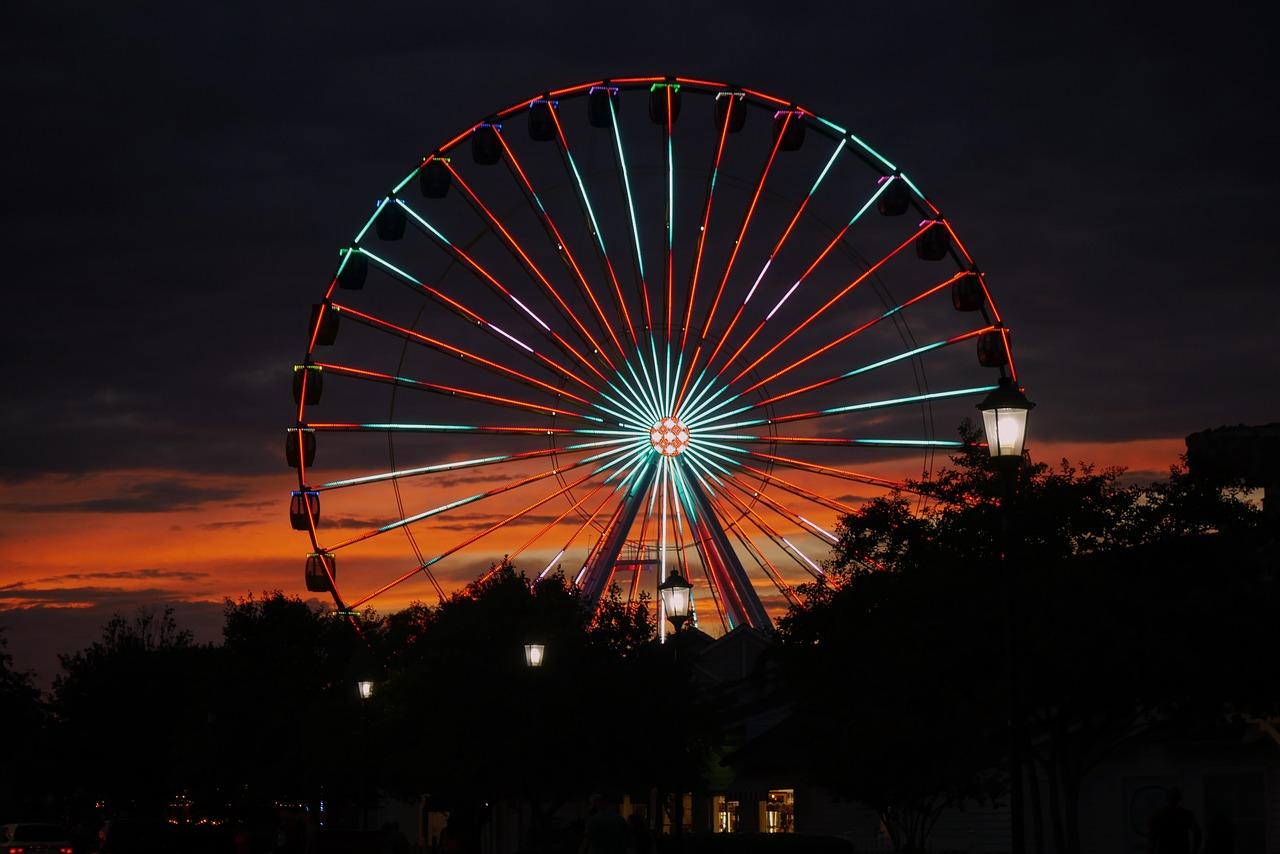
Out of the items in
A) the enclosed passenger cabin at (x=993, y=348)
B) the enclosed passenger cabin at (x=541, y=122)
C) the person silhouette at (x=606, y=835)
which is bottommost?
the person silhouette at (x=606, y=835)

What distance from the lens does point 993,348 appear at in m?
41.5

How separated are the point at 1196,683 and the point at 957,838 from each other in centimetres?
1270

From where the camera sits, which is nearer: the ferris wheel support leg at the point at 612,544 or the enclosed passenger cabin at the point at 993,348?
the ferris wheel support leg at the point at 612,544

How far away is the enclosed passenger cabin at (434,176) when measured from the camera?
42.0m

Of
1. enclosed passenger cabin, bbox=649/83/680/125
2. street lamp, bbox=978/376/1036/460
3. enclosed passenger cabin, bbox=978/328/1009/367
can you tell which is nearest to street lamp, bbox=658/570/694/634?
street lamp, bbox=978/376/1036/460

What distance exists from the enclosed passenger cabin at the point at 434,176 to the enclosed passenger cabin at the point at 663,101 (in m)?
5.25

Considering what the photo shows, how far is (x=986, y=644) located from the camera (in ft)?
72.1

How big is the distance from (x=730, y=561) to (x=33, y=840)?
68.6ft

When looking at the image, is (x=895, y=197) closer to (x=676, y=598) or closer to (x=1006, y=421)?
(x=676, y=598)

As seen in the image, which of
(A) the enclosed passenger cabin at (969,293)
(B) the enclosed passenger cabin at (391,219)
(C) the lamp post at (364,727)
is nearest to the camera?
(C) the lamp post at (364,727)

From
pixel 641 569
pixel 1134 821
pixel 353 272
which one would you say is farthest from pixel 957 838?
pixel 353 272

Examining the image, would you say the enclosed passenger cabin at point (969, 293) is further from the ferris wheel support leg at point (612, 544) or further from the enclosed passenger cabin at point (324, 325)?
the enclosed passenger cabin at point (324, 325)

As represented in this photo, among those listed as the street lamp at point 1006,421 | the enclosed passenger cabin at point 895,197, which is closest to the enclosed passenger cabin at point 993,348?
the enclosed passenger cabin at point 895,197

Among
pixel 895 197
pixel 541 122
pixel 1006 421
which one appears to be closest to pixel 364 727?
pixel 541 122
